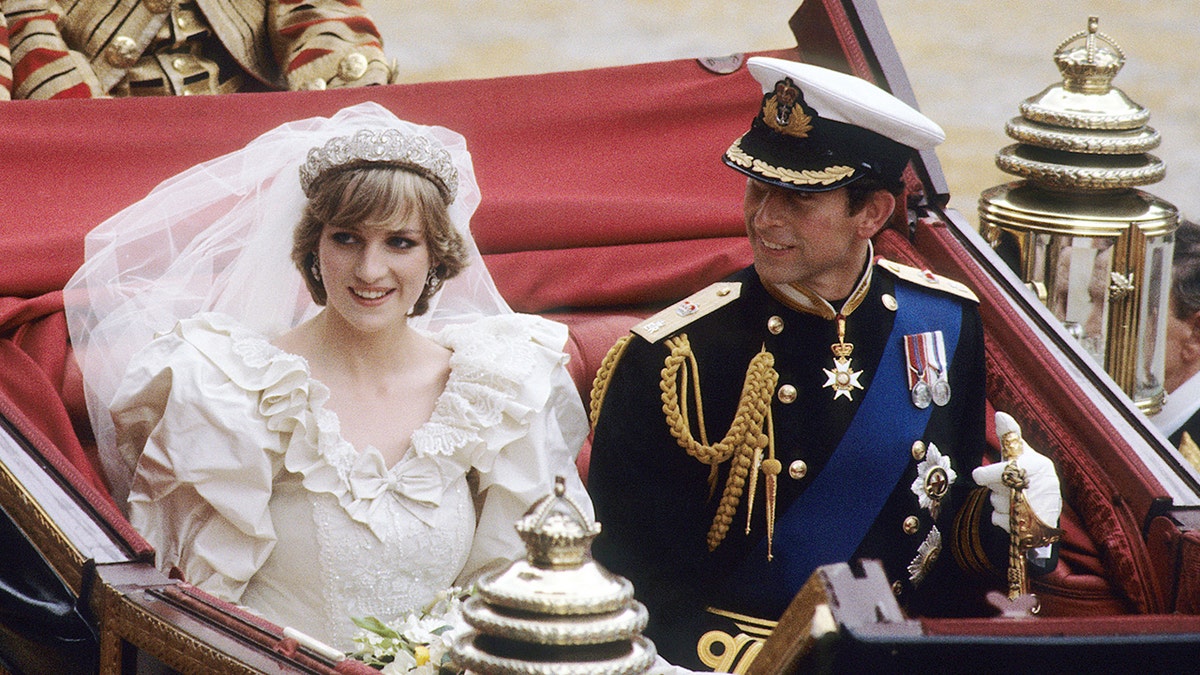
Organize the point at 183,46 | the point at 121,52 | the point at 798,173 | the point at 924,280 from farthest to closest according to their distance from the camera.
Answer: the point at 183,46 → the point at 121,52 → the point at 924,280 → the point at 798,173

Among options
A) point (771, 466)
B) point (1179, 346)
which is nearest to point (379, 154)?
point (771, 466)

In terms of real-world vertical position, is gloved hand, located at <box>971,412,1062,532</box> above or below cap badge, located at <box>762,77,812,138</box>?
below

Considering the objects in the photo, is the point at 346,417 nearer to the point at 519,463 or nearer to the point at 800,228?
the point at 519,463

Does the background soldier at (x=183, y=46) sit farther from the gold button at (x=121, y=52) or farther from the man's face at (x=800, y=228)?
the man's face at (x=800, y=228)

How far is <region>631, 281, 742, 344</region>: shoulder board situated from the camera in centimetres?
224

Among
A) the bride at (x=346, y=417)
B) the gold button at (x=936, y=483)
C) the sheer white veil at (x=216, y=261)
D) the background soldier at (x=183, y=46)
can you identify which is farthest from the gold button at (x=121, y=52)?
the gold button at (x=936, y=483)

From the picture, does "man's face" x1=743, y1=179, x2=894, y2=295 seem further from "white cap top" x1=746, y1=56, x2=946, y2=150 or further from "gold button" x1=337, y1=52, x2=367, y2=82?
"gold button" x1=337, y1=52, x2=367, y2=82

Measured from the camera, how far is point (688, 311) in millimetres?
2266

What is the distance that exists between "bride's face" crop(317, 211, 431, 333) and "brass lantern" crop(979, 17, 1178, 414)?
1.74 metres

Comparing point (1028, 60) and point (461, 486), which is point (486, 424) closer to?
point (461, 486)

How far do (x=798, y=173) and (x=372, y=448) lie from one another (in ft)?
2.27

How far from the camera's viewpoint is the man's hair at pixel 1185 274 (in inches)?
145

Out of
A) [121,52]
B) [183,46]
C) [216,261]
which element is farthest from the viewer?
[183,46]

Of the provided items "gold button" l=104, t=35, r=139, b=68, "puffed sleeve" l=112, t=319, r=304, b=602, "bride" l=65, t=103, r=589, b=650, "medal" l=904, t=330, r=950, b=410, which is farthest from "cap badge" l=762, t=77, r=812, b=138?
"gold button" l=104, t=35, r=139, b=68
